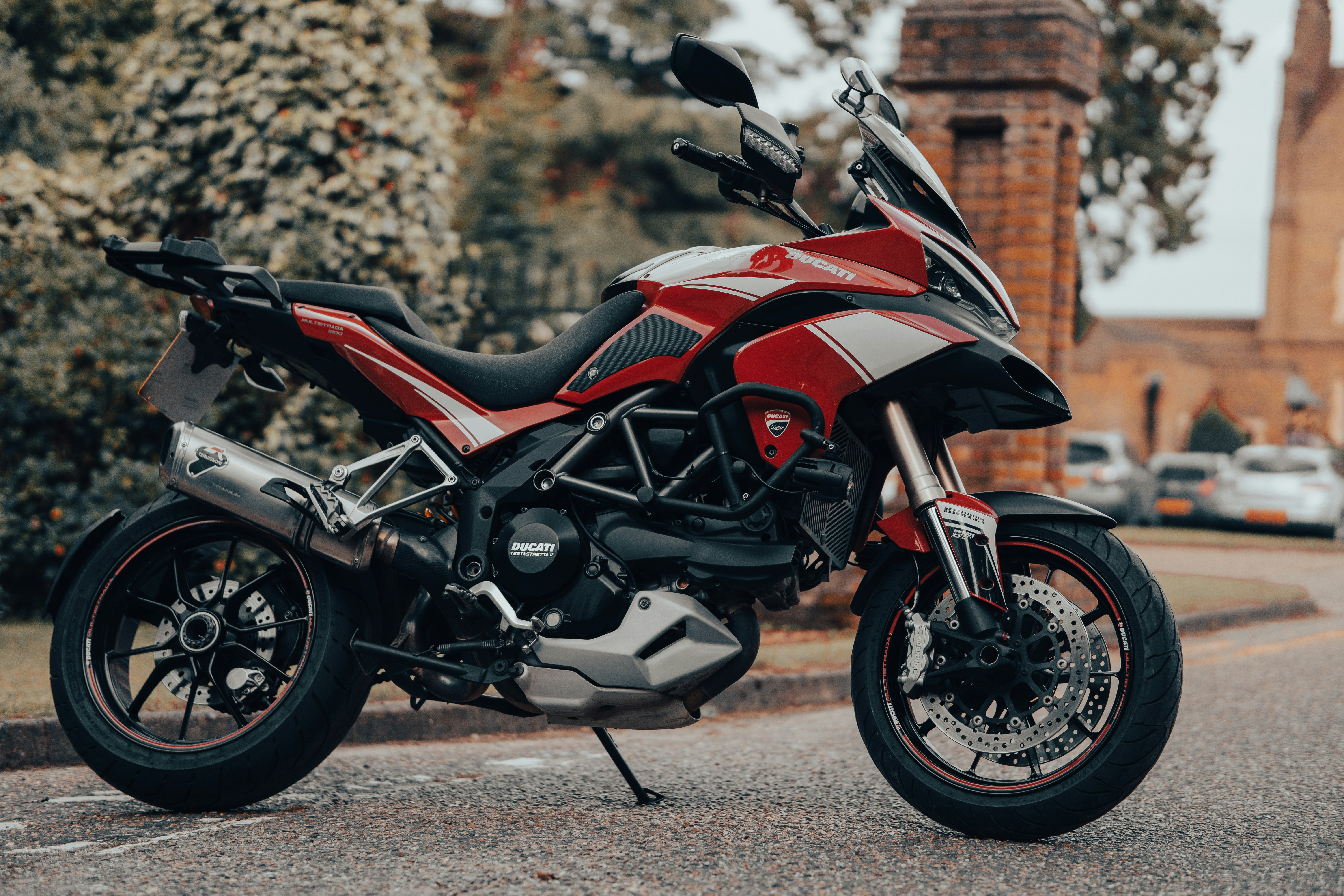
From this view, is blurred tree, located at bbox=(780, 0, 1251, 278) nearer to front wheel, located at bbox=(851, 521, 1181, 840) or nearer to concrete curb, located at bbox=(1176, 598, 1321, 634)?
concrete curb, located at bbox=(1176, 598, 1321, 634)

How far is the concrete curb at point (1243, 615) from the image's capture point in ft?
29.6

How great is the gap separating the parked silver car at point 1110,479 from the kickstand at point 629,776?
17224 mm

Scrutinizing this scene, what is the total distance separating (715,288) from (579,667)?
1.09 meters

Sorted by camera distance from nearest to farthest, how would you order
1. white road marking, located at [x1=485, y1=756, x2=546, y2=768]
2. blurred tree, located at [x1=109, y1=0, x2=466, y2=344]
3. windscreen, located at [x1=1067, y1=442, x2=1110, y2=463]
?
white road marking, located at [x1=485, y1=756, x2=546, y2=768], blurred tree, located at [x1=109, y1=0, x2=466, y2=344], windscreen, located at [x1=1067, y1=442, x2=1110, y2=463]

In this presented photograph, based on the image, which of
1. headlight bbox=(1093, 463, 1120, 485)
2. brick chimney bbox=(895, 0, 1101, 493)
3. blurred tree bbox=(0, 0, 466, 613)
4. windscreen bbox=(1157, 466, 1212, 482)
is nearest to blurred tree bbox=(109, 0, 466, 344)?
blurred tree bbox=(0, 0, 466, 613)

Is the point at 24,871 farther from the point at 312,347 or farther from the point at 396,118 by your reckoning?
the point at 396,118

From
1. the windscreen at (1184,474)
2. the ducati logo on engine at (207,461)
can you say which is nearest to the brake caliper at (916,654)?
the ducati logo on engine at (207,461)

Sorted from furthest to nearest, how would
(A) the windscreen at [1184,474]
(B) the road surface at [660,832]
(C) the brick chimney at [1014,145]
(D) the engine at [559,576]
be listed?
(A) the windscreen at [1184,474]
(C) the brick chimney at [1014,145]
(D) the engine at [559,576]
(B) the road surface at [660,832]

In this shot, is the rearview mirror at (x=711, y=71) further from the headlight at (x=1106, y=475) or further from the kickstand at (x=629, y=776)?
the headlight at (x=1106, y=475)

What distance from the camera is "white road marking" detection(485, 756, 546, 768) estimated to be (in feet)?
15.1

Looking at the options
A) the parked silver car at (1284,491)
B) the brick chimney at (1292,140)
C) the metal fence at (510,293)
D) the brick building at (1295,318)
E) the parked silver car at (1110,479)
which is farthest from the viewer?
the brick chimney at (1292,140)

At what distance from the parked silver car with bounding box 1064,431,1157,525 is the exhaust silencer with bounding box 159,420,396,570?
17.8 m

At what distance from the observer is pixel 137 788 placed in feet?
12.1

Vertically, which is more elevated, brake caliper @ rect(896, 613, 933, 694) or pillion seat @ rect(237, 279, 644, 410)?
pillion seat @ rect(237, 279, 644, 410)
